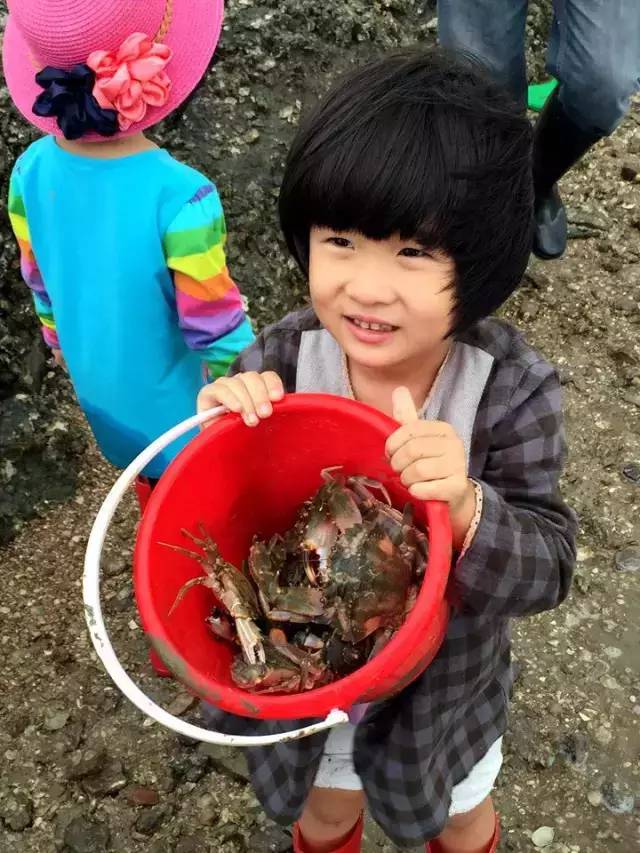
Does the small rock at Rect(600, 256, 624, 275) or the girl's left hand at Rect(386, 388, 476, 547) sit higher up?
the girl's left hand at Rect(386, 388, 476, 547)

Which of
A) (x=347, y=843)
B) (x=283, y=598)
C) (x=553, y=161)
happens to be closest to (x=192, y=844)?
(x=347, y=843)

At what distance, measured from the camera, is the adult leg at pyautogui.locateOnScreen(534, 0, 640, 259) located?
230 cm

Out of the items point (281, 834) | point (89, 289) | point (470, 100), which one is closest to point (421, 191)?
point (470, 100)

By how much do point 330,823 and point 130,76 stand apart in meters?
1.43

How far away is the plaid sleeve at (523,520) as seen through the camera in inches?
43.2

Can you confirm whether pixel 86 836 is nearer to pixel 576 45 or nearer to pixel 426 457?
pixel 426 457

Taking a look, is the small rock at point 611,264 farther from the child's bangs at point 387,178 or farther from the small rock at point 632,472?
the child's bangs at point 387,178

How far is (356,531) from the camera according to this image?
1137 mm

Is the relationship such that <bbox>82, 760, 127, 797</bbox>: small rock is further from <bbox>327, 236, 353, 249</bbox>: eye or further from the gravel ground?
<bbox>327, 236, 353, 249</bbox>: eye

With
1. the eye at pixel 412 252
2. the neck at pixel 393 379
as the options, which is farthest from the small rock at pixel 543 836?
the eye at pixel 412 252

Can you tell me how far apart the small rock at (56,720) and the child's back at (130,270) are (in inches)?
30.3

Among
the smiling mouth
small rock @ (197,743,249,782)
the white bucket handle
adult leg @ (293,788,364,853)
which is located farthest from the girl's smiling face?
small rock @ (197,743,249,782)

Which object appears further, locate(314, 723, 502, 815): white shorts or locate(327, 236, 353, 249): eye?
locate(314, 723, 502, 815): white shorts

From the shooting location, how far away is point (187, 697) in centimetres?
211
